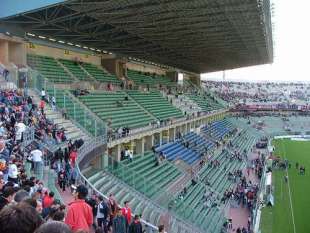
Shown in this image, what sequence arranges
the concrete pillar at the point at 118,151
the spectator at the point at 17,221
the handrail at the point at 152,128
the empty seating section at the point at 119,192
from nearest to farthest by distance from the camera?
1. the spectator at the point at 17,221
2. the empty seating section at the point at 119,192
3. the handrail at the point at 152,128
4. the concrete pillar at the point at 118,151

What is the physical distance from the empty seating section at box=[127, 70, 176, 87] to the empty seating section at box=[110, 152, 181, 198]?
14.2 metres

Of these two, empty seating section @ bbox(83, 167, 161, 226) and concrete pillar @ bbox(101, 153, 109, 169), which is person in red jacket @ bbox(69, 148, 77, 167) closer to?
empty seating section @ bbox(83, 167, 161, 226)

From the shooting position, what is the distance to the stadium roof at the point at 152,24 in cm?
2231

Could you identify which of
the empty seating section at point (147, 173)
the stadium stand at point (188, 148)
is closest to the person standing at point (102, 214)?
the empty seating section at point (147, 173)

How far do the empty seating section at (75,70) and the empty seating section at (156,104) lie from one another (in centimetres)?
480

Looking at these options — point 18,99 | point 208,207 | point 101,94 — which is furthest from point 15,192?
point 101,94

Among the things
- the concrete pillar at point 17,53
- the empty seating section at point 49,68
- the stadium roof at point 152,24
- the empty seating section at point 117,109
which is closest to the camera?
the stadium roof at point 152,24

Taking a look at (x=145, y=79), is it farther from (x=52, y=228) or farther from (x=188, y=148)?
(x=52, y=228)

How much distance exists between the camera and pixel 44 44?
28.2 metres

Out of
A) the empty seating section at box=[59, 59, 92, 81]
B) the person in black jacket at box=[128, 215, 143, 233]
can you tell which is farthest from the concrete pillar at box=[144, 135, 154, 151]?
the person in black jacket at box=[128, 215, 143, 233]

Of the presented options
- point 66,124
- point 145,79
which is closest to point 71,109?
point 66,124

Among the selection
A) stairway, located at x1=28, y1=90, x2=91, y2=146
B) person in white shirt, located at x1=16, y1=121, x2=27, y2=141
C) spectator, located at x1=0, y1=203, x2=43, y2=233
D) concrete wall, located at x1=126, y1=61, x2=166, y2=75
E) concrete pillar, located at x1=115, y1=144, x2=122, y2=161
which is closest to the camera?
spectator, located at x1=0, y1=203, x2=43, y2=233

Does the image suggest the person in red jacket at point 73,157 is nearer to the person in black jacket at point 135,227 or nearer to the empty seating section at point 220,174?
the person in black jacket at point 135,227

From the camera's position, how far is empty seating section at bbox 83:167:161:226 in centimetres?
1765
